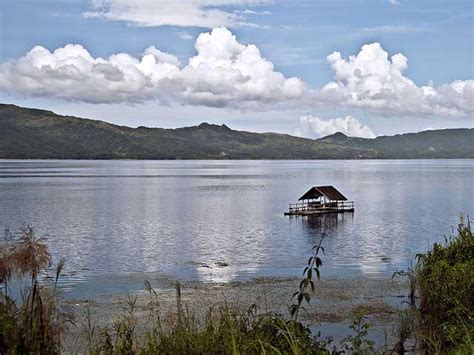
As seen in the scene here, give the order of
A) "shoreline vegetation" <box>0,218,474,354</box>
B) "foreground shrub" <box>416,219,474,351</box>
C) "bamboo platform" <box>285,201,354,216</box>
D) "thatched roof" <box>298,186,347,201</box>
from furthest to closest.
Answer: "thatched roof" <box>298,186,347,201</box> < "bamboo platform" <box>285,201,354,216</box> < "foreground shrub" <box>416,219,474,351</box> < "shoreline vegetation" <box>0,218,474,354</box>

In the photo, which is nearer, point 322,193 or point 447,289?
point 447,289

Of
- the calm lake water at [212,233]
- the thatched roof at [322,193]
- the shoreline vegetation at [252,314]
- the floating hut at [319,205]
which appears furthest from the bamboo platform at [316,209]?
the shoreline vegetation at [252,314]

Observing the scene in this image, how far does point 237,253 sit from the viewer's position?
149ft

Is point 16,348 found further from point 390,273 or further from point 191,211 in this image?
point 191,211

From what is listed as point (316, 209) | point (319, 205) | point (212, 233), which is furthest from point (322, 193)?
point (212, 233)

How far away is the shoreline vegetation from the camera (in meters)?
10.4

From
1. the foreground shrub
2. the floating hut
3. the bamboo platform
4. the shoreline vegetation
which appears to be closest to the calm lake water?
the bamboo platform

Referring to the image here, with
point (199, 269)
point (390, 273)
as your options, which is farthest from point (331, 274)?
point (199, 269)

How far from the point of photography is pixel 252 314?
40.8 ft

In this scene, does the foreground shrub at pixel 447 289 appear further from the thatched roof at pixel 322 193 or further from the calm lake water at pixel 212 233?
the thatched roof at pixel 322 193

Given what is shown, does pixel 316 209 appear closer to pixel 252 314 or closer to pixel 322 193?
pixel 322 193

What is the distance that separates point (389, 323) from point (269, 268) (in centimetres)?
1534

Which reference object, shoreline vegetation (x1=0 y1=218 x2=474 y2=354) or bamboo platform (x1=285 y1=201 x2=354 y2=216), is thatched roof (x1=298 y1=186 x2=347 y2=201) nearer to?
bamboo platform (x1=285 y1=201 x2=354 y2=216)

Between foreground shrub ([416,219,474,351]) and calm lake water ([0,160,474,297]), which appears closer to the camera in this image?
foreground shrub ([416,219,474,351])
